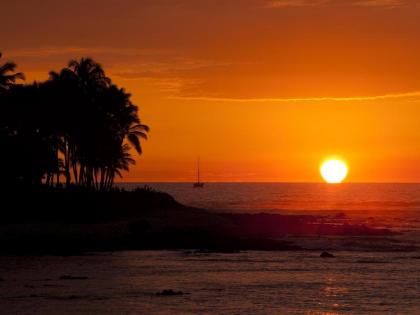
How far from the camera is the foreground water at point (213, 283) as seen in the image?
33.4 meters

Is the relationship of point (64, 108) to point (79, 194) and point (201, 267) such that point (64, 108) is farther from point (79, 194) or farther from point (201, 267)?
point (201, 267)

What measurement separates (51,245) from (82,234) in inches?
176

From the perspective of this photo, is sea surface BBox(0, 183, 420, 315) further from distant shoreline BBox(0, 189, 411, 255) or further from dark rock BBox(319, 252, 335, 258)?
distant shoreline BBox(0, 189, 411, 255)

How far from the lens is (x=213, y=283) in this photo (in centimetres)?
4072

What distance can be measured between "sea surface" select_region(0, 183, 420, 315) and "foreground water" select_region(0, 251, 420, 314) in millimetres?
46

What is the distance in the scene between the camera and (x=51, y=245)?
55.9 m

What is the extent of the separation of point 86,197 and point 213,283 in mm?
36637

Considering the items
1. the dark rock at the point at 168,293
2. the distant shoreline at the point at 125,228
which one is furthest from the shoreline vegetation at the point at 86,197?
the dark rock at the point at 168,293

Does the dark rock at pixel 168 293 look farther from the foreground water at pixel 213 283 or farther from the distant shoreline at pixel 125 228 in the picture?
the distant shoreline at pixel 125 228

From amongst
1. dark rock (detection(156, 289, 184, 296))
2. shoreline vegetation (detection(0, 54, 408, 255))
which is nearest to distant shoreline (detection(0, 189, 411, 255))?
shoreline vegetation (detection(0, 54, 408, 255))

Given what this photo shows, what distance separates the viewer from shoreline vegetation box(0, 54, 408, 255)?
5941 centimetres

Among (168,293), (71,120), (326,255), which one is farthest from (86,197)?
(168,293)

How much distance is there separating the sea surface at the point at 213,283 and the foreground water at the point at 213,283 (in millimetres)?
46

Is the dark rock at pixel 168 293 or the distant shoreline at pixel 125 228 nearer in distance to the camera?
the dark rock at pixel 168 293
